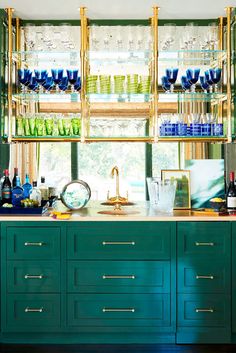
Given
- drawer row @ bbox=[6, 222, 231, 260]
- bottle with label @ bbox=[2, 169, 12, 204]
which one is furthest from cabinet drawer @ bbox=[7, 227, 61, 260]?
bottle with label @ bbox=[2, 169, 12, 204]

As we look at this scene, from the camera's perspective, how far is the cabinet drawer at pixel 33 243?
11.9ft

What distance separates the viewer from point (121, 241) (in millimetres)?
3633

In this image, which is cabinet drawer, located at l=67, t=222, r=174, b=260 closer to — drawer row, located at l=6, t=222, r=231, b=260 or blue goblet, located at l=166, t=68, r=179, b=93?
drawer row, located at l=6, t=222, r=231, b=260

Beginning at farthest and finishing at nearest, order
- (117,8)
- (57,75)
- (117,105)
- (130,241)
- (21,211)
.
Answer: (117,105), (57,75), (117,8), (21,211), (130,241)

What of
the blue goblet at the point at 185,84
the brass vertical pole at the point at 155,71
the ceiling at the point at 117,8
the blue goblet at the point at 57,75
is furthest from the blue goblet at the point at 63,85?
the blue goblet at the point at 185,84

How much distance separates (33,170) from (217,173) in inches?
69.2

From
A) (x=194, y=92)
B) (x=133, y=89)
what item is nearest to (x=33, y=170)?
(x=133, y=89)

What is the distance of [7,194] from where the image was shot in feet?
13.5

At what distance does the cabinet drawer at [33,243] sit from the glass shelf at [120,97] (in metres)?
1.19

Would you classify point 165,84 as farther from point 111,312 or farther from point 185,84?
point 111,312

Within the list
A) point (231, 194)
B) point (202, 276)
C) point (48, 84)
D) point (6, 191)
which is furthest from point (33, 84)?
point (202, 276)

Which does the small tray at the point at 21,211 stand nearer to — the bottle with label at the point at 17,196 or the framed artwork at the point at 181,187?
the bottle with label at the point at 17,196

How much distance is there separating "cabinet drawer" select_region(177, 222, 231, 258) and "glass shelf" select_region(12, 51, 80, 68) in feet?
5.35

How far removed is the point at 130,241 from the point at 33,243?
0.66 m
